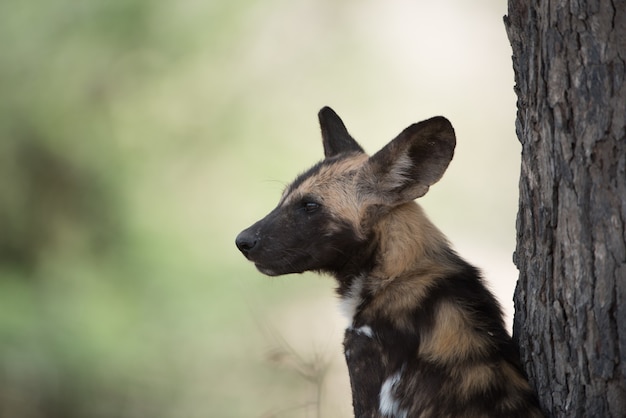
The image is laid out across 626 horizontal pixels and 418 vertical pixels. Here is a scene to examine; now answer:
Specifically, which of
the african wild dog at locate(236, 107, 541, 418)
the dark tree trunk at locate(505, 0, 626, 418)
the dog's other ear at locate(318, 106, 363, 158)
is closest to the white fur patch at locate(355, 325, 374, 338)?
the african wild dog at locate(236, 107, 541, 418)

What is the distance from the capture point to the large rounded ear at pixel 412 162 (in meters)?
4.18

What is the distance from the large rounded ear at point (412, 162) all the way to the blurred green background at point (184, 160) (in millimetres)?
4160

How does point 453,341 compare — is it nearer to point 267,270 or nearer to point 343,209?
point 343,209

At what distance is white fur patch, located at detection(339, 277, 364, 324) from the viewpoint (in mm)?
4309

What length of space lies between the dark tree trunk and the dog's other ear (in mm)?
1477

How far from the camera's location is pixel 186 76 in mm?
9523

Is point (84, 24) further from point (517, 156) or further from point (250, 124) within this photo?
point (517, 156)

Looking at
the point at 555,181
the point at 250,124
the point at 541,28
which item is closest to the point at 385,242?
the point at 555,181

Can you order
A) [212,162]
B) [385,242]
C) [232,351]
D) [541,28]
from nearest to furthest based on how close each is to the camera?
[541,28] < [385,242] < [232,351] < [212,162]

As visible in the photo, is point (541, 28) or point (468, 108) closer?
point (541, 28)

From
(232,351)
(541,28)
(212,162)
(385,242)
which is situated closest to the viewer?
(541,28)

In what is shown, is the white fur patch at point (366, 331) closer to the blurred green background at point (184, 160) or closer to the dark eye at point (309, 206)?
the dark eye at point (309, 206)

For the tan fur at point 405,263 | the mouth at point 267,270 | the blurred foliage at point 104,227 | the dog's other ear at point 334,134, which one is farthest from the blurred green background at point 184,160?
the tan fur at point 405,263

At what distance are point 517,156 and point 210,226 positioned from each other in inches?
129
